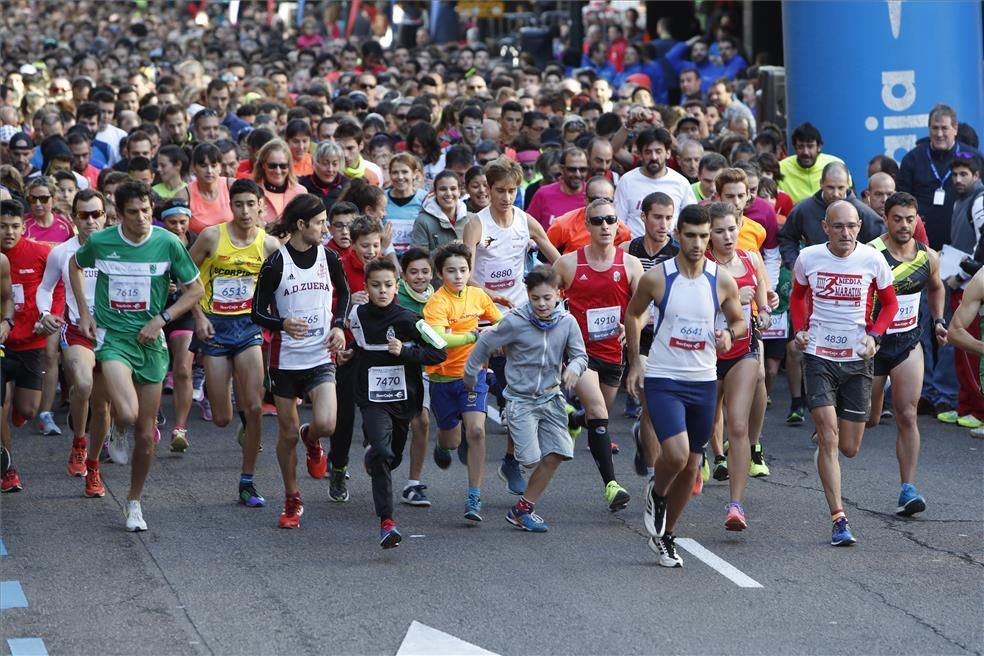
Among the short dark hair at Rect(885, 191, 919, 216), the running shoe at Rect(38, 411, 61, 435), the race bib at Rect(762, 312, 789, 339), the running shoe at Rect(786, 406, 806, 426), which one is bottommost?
the running shoe at Rect(786, 406, 806, 426)

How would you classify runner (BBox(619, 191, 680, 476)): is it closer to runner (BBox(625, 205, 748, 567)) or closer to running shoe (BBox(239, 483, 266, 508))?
runner (BBox(625, 205, 748, 567))

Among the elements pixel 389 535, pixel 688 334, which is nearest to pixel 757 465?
pixel 688 334

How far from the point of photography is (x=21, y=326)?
11.1 metres

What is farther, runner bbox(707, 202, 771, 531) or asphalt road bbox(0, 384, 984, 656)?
runner bbox(707, 202, 771, 531)

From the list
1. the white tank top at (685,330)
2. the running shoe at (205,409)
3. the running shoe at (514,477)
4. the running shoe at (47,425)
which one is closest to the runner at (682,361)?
the white tank top at (685,330)

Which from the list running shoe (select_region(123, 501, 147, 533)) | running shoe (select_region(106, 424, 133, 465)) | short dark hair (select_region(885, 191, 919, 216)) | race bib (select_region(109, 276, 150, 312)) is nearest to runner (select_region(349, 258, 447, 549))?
race bib (select_region(109, 276, 150, 312))

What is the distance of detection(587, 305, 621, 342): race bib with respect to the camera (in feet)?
34.9

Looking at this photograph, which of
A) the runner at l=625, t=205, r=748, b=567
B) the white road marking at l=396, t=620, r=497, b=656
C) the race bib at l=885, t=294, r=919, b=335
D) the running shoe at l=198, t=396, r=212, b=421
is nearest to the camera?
the white road marking at l=396, t=620, r=497, b=656

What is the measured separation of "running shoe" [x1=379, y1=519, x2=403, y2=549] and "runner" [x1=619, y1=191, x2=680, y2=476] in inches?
74.6

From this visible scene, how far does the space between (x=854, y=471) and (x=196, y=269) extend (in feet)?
14.2

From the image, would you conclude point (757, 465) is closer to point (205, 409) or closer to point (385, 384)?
point (385, 384)

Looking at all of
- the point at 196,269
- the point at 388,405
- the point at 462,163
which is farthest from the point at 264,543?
the point at 462,163

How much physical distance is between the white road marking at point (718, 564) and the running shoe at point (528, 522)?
749 mm

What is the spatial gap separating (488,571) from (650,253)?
300 centimetres
